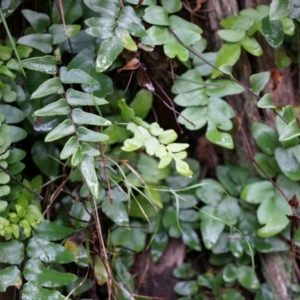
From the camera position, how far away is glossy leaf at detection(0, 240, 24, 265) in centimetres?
107

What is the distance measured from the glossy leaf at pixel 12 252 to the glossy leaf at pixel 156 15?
0.70 metres

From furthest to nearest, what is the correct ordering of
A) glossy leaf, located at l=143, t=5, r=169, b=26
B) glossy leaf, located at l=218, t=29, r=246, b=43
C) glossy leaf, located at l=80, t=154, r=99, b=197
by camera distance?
glossy leaf, located at l=218, t=29, r=246, b=43
glossy leaf, located at l=143, t=5, r=169, b=26
glossy leaf, located at l=80, t=154, r=99, b=197

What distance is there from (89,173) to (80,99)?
205 mm

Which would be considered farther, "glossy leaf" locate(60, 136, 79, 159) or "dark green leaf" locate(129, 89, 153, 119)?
"dark green leaf" locate(129, 89, 153, 119)

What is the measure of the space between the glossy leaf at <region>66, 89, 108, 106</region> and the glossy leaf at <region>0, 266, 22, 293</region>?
44 centimetres

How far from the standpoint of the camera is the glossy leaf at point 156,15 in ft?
3.84

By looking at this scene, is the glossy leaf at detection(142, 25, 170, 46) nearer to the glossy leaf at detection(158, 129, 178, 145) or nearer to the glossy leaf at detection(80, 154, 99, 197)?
the glossy leaf at detection(158, 129, 178, 145)

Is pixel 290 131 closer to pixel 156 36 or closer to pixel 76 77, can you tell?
pixel 156 36

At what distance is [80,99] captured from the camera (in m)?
1.05

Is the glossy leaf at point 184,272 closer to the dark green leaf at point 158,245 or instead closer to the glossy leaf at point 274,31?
the dark green leaf at point 158,245

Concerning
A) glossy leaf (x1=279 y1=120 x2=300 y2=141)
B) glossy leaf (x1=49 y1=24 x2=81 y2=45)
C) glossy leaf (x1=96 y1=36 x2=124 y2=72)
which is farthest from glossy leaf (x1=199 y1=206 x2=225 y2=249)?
glossy leaf (x1=49 y1=24 x2=81 y2=45)

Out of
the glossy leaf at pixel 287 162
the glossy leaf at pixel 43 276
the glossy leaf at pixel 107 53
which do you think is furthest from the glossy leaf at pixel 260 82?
the glossy leaf at pixel 43 276

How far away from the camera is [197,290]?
1396 millimetres

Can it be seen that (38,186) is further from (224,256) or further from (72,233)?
(224,256)
